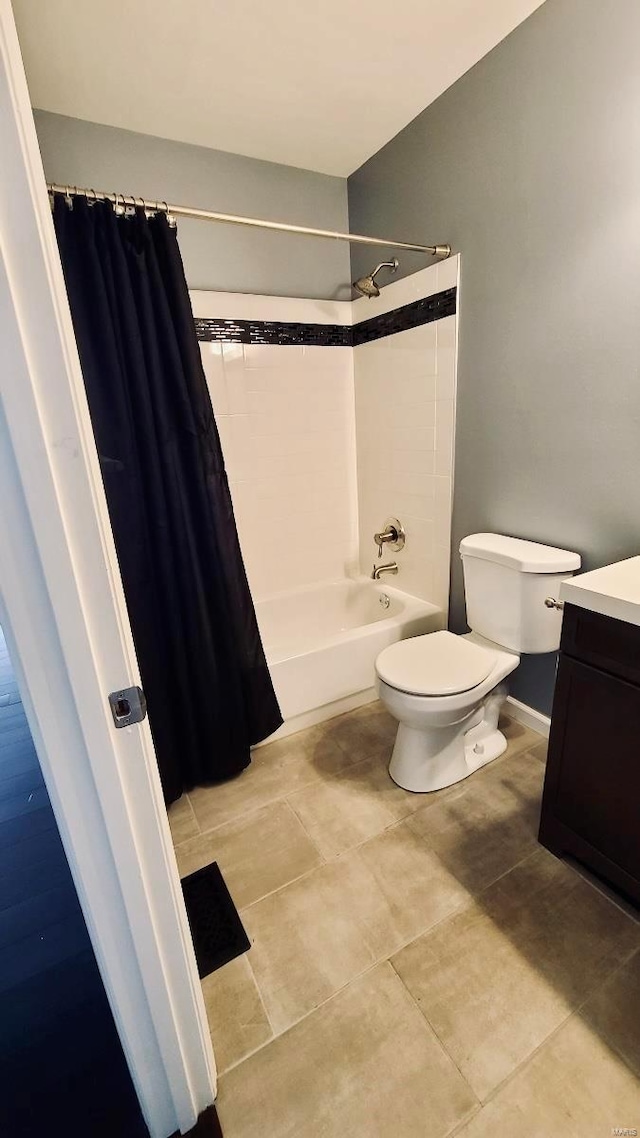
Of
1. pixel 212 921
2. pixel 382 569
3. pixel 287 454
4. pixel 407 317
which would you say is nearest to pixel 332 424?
pixel 287 454

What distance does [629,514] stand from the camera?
56.7 inches

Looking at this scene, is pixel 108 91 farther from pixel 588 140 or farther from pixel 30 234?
pixel 30 234

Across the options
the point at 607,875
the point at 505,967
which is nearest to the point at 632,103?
the point at 607,875

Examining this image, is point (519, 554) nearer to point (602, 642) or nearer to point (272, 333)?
point (602, 642)

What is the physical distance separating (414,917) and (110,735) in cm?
109

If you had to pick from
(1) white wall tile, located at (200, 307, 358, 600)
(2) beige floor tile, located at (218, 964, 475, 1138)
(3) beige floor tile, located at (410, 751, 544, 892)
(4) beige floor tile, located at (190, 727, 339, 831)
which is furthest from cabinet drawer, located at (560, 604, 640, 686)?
(1) white wall tile, located at (200, 307, 358, 600)

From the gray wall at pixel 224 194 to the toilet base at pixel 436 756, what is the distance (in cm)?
207

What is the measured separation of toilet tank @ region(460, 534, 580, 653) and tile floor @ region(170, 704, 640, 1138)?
52cm

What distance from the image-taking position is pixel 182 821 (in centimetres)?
157

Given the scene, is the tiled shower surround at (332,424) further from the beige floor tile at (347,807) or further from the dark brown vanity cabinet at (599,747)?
the dark brown vanity cabinet at (599,747)

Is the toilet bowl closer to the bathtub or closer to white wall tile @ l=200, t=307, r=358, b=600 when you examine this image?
the bathtub

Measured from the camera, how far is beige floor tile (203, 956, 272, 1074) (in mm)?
996

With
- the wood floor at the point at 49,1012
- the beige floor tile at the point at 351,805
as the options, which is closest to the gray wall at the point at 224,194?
the beige floor tile at the point at 351,805

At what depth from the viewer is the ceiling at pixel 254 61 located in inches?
53.5
